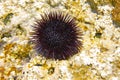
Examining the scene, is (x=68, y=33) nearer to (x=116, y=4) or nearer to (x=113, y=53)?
(x=113, y=53)

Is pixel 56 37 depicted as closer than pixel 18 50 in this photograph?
Yes

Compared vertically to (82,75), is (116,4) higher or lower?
higher

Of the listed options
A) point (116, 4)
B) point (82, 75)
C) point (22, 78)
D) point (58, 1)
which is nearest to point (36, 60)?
point (22, 78)

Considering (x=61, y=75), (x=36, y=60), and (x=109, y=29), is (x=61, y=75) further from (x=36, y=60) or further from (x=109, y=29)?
(x=109, y=29)

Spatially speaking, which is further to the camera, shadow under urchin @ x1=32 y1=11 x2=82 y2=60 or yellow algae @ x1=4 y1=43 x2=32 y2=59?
yellow algae @ x1=4 y1=43 x2=32 y2=59

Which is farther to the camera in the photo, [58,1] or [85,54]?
[58,1]

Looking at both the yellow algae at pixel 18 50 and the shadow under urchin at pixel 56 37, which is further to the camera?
the yellow algae at pixel 18 50

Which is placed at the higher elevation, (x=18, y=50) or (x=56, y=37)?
(x=56, y=37)

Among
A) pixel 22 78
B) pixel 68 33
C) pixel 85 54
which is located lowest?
pixel 22 78
